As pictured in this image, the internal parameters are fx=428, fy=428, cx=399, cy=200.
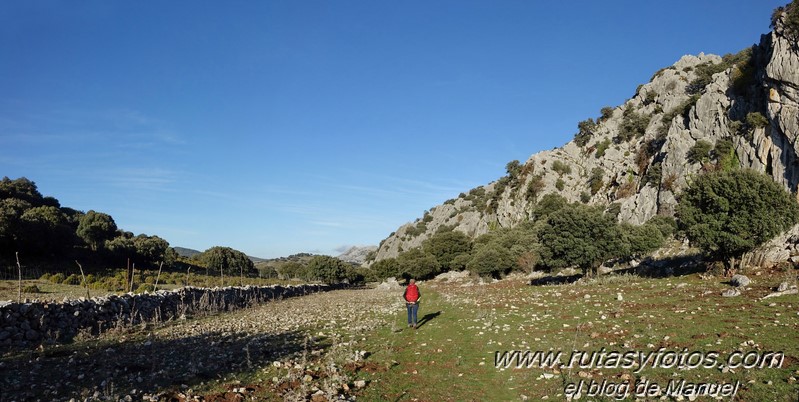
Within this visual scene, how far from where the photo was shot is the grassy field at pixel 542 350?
1061 cm

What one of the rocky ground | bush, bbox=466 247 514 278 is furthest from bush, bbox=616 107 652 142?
the rocky ground

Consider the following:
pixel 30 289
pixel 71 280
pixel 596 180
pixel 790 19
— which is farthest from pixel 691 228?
pixel 596 180

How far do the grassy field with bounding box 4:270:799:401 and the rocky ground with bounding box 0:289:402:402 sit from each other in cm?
10

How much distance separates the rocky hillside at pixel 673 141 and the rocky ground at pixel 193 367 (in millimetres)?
40363

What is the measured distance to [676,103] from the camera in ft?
326

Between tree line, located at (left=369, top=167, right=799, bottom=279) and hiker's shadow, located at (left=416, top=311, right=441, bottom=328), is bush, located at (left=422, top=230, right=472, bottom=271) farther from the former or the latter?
hiker's shadow, located at (left=416, top=311, right=441, bottom=328)

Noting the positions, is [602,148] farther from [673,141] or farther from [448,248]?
[448,248]

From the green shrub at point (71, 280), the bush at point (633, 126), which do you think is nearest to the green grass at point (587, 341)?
the green shrub at point (71, 280)

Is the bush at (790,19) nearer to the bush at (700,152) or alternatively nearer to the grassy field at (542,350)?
the bush at (700,152)

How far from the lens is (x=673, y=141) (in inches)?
3155

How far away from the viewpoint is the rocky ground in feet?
36.9

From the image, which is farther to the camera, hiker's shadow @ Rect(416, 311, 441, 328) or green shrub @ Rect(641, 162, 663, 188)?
green shrub @ Rect(641, 162, 663, 188)

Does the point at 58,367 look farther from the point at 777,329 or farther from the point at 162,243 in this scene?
the point at 162,243

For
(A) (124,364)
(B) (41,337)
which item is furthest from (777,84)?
(B) (41,337)
